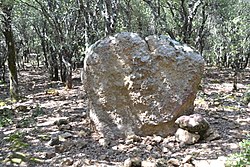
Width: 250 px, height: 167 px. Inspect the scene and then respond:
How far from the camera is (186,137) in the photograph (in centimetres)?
589

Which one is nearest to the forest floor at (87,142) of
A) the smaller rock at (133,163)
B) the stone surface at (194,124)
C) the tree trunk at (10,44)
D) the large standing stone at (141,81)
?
the smaller rock at (133,163)

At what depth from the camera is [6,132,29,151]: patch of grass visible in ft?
21.1

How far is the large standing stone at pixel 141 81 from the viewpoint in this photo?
6.29 metres

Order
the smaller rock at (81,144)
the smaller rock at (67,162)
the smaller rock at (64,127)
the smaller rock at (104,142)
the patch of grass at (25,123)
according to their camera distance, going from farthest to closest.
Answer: the patch of grass at (25,123) < the smaller rock at (64,127) < the smaller rock at (104,142) < the smaller rock at (81,144) < the smaller rock at (67,162)

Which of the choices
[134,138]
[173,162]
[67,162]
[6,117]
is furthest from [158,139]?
[6,117]

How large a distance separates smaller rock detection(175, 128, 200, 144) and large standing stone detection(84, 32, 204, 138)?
1.10 ft

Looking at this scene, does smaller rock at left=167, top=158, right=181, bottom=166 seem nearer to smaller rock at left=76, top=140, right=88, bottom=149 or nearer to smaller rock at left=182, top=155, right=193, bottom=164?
smaller rock at left=182, top=155, right=193, bottom=164

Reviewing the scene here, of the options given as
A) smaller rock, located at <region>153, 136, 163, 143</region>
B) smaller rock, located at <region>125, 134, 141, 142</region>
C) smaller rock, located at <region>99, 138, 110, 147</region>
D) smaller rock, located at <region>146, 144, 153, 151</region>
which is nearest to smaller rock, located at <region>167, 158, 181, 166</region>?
smaller rock, located at <region>146, 144, 153, 151</region>

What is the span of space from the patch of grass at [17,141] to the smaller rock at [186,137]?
10.7ft

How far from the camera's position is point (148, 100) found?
6348 millimetres

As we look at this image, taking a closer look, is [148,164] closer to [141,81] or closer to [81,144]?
[81,144]

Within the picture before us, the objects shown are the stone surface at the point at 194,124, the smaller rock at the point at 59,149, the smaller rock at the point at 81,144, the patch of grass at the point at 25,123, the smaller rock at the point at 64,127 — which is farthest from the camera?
the patch of grass at the point at 25,123

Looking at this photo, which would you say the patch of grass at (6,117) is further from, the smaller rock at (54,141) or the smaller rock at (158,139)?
the smaller rock at (158,139)

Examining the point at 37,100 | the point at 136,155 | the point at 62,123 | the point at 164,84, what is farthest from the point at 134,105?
the point at 37,100
